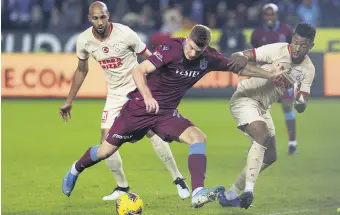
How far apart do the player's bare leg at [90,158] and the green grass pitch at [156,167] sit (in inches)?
8.2

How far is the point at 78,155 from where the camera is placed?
1289 cm

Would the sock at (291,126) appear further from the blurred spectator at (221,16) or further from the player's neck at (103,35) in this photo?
the blurred spectator at (221,16)

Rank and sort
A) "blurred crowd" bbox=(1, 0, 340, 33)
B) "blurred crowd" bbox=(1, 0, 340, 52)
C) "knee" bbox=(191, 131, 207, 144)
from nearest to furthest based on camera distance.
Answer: "knee" bbox=(191, 131, 207, 144), "blurred crowd" bbox=(1, 0, 340, 52), "blurred crowd" bbox=(1, 0, 340, 33)

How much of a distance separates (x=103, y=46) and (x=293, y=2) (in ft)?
46.2

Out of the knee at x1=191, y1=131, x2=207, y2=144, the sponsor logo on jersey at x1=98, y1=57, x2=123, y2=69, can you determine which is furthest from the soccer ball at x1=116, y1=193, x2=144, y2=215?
the sponsor logo on jersey at x1=98, y1=57, x2=123, y2=69

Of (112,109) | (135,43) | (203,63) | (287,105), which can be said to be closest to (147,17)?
(287,105)

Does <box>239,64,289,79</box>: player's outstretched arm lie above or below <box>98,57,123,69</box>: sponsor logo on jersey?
above

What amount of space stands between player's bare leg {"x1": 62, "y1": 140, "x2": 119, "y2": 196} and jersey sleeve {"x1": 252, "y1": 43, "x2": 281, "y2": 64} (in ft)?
5.53

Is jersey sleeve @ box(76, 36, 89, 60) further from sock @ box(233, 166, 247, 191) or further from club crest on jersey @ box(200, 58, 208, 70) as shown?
A: sock @ box(233, 166, 247, 191)

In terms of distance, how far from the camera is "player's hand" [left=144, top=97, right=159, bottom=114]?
7.56m

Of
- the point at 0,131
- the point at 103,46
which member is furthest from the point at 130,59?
the point at 0,131

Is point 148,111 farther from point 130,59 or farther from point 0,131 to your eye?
point 0,131

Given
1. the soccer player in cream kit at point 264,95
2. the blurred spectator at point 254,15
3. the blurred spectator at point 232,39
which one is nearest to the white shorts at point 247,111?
the soccer player in cream kit at point 264,95

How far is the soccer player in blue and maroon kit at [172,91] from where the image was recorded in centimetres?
775
